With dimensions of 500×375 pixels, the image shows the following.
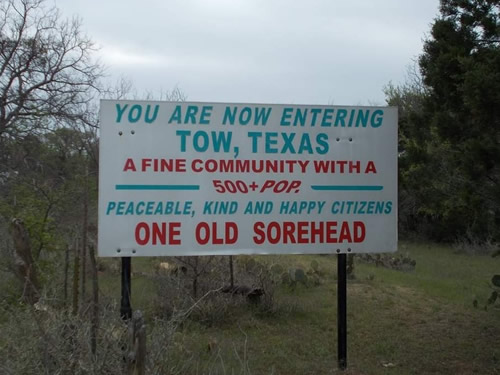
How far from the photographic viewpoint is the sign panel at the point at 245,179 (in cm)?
526

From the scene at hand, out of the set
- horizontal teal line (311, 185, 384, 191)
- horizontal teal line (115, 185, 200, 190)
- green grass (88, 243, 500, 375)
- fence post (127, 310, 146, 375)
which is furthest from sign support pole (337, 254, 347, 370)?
fence post (127, 310, 146, 375)

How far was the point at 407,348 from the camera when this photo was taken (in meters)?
6.82

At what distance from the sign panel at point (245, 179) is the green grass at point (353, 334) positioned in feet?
3.48

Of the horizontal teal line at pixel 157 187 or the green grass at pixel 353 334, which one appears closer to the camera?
the horizontal teal line at pixel 157 187

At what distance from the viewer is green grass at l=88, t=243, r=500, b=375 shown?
6.02 m

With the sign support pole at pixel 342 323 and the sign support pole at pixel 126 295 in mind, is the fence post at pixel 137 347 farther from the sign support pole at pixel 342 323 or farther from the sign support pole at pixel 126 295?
the sign support pole at pixel 342 323

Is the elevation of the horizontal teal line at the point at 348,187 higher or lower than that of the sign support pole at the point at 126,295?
higher

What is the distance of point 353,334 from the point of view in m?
7.51

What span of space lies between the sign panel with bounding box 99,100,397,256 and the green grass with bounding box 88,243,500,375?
1061 millimetres

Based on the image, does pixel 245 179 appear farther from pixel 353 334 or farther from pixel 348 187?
pixel 353 334

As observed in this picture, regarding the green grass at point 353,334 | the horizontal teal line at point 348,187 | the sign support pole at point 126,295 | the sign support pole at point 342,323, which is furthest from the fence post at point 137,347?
the sign support pole at point 342,323

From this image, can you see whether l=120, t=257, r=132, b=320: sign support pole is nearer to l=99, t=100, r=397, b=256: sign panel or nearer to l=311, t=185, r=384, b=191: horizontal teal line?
l=99, t=100, r=397, b=256: sign panel

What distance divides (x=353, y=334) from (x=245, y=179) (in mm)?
3127

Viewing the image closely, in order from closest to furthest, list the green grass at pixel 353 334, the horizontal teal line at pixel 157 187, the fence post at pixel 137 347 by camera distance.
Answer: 1. the fence post at pixel 137 347
2. the horizontal teal line at pixel 157 187
3. the green grass at pixel 353 334
